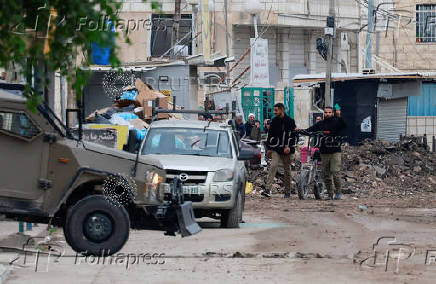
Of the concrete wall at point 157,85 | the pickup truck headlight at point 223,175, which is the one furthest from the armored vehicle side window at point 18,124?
the concrete wall at point 157,85

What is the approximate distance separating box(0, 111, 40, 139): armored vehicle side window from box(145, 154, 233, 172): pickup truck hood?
3.99 metres

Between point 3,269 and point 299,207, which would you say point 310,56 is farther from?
point 3,269

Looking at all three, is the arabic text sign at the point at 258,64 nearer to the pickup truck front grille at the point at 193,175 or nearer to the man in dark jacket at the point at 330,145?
the man in dark jacket at the point at 330,145

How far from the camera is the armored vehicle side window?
1155 cm

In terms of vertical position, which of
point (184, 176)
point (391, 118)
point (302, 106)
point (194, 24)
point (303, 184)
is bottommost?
point (303, 184)

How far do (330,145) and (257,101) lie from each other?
18.9 meters

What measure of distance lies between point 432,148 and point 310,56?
11446mm

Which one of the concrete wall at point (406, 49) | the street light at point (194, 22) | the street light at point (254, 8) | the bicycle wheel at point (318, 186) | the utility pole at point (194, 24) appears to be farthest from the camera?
the concrete wall at point (406, 49)

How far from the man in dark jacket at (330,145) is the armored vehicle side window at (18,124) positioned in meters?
11.2

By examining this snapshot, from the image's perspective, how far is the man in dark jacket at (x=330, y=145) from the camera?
22.2 meters

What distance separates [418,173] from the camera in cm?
3069

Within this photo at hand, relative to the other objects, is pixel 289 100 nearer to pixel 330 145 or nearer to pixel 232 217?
pixel 330 145

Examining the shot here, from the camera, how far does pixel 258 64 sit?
124ft

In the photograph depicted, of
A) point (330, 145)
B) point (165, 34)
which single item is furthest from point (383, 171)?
point (165, 34)
